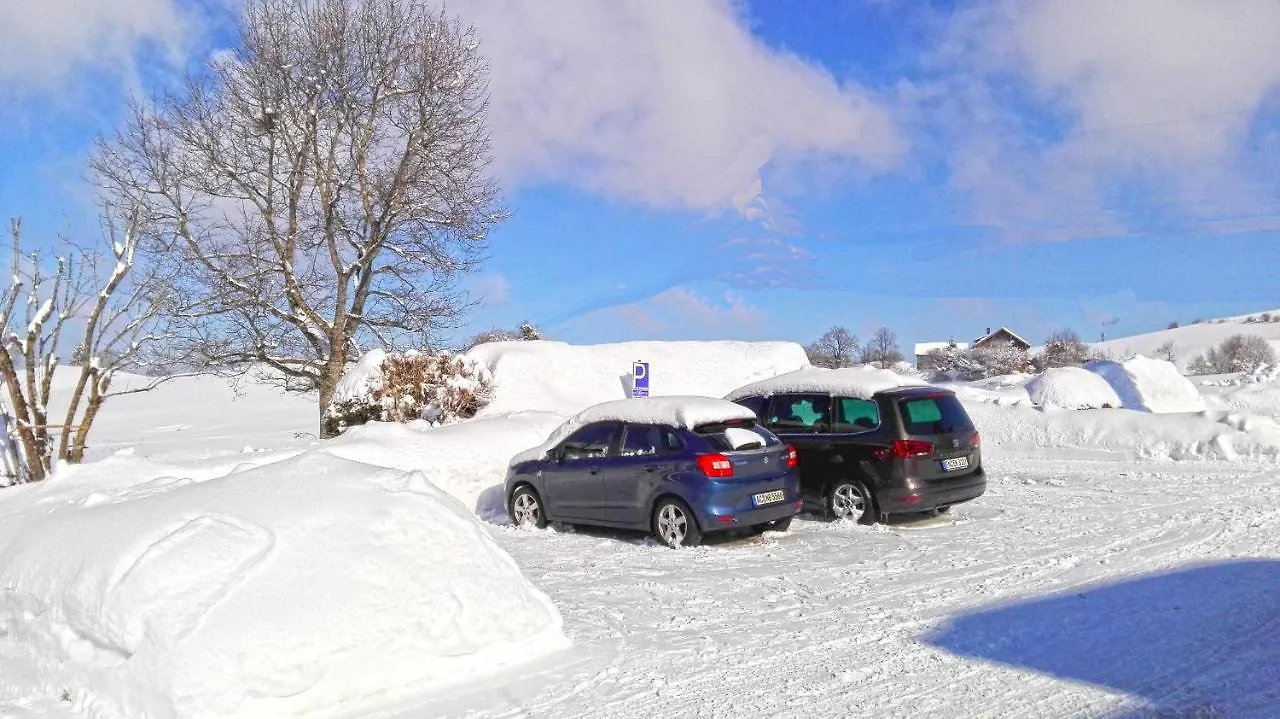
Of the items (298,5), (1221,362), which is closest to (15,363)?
(298,5)

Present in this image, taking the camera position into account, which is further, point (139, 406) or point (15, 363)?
point (139, 406)

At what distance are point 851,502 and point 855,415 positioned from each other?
3.34 feet

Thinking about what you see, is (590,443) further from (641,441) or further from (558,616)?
(558,616)

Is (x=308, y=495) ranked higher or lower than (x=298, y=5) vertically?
lower

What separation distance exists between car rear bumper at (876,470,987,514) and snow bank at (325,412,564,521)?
5073 mm

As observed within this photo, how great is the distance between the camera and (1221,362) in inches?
3009

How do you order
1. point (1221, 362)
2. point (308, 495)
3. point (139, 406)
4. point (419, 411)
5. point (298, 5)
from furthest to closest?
point (1221, 362), point (139, 406), point (298, 5), point (419, 411), point (308, 495)

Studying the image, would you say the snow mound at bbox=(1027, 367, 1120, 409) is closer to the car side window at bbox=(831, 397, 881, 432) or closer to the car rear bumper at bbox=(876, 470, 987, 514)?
the car rear bumper at bbox=(876, 470, 987, 514)

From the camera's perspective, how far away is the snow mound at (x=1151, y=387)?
22703 millimetres

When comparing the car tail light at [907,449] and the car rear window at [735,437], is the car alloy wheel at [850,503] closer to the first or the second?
the car tail light at [907,449]

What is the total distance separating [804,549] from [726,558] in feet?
2.95

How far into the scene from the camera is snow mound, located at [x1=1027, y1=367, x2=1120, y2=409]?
22.5m

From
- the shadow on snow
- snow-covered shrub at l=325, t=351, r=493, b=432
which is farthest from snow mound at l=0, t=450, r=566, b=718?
snow-covered shrub at l=325, t=351, r=493, b=432

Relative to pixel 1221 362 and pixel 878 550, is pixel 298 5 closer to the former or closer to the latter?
pixel 878 550
